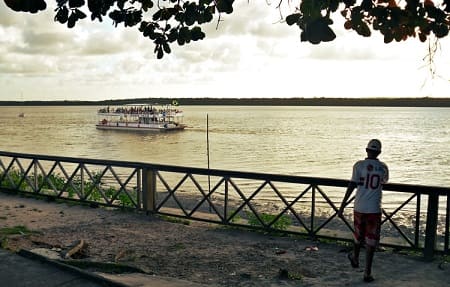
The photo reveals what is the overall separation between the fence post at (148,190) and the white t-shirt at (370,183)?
5264 millimetres

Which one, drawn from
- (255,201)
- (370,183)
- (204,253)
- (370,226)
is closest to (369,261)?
(370,226)

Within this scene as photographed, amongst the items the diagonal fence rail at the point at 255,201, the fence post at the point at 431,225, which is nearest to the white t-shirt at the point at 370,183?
the diagonal fence rail at the point at 255,201

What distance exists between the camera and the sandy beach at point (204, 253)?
6.36m

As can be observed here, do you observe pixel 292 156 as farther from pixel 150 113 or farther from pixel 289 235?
pixel 150 113

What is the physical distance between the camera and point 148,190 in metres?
10.3

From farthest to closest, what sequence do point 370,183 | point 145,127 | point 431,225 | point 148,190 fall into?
1. point 145,127
2. point 148,190
3. point 431,225
4. point 370,183

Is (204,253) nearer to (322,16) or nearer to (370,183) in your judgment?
(370,183)

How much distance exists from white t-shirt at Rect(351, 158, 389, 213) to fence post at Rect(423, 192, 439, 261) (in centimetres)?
160

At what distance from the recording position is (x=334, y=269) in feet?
22.3

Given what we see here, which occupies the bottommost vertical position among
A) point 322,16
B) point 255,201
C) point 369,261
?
point 255,201

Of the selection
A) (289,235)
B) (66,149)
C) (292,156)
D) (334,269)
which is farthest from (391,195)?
(66,149)

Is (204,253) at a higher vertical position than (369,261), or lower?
lower

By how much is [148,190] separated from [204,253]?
310 cm

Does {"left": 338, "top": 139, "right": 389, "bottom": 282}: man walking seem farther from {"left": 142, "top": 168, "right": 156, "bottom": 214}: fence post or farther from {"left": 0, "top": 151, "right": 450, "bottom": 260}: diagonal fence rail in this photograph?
{"left": 142, "top": 168, "right": 156, "bottom": 214}: fence post
